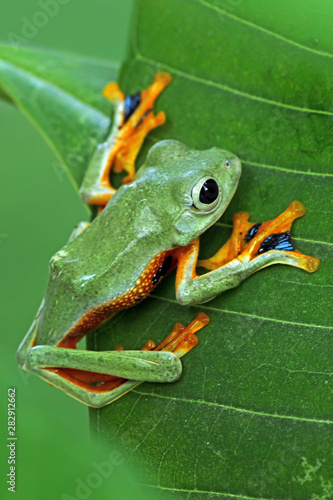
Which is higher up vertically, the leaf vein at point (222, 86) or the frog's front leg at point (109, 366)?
the leaf vein at point (222, 86)

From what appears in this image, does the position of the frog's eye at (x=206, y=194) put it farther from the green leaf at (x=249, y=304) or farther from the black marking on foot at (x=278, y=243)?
the black marking on foot at (x=278, y=243)

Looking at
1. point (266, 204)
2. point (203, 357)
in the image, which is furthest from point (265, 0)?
point (203, 357)

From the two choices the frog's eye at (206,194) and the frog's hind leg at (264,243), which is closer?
the frog's hind leg at (264,243)

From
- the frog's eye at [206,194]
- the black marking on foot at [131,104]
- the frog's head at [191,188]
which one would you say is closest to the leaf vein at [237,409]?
the frog's head at [191,188]

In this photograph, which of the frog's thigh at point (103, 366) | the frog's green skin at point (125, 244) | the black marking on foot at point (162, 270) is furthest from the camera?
the black marking on foot at point (162, 270)

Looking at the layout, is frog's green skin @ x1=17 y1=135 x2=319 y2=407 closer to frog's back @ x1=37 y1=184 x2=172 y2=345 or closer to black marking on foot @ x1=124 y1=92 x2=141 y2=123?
frog's back @ x1=37 y1=184 x2=172 y2=345

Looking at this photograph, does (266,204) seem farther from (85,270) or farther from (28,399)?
(28,399)

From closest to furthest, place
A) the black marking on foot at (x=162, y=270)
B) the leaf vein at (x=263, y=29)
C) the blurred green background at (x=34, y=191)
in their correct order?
the leaf vein at (x=263, y=29), the black marking on foot at (x=162, y=270), the blurred green background at (x=34, y=191)

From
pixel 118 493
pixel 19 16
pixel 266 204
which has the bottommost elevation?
pixel 266 204
